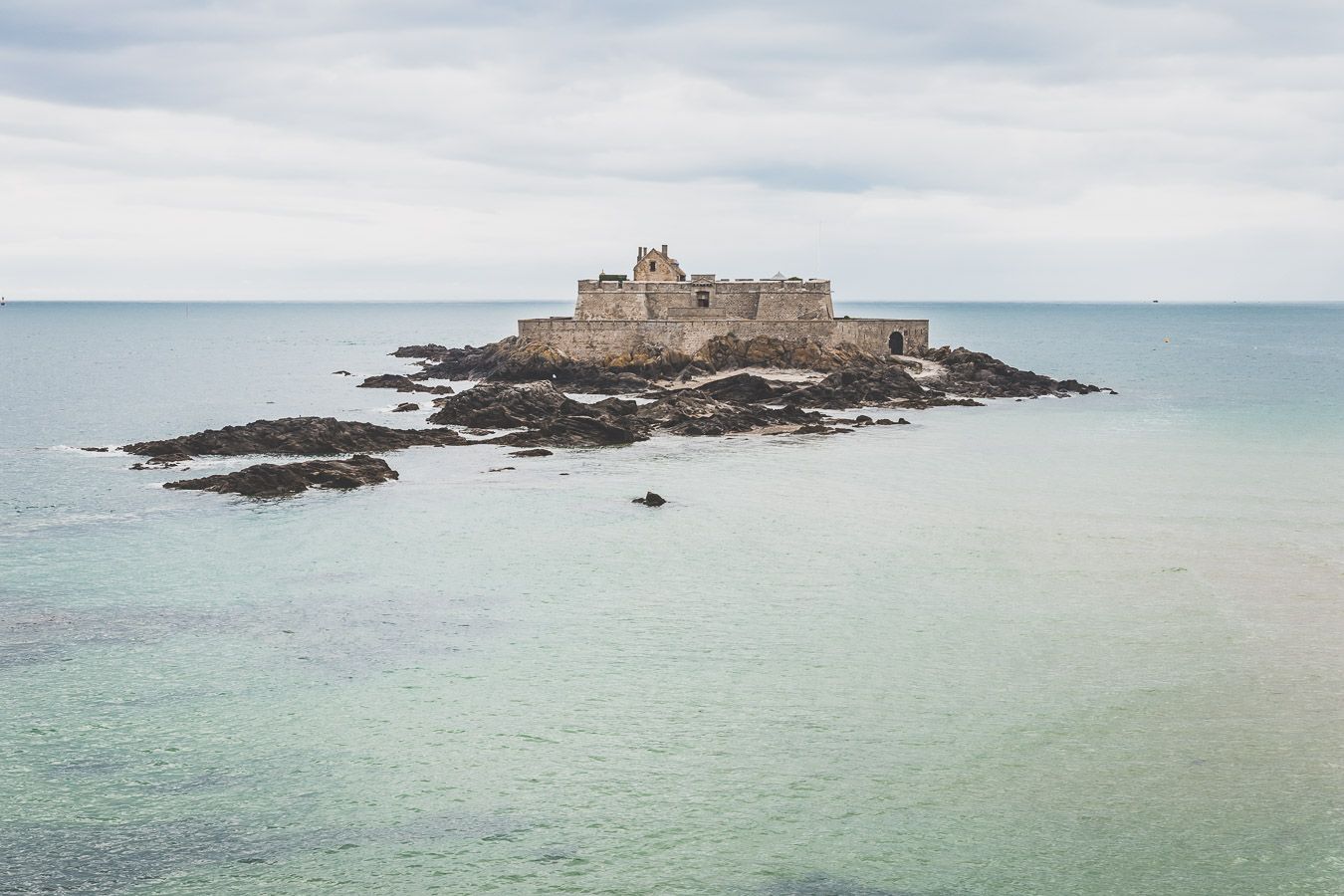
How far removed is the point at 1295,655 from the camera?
16.0 metres

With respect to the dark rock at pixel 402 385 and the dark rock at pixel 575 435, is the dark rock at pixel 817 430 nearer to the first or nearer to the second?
the dark rock at pixel 575 435

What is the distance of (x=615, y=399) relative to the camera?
45.3m

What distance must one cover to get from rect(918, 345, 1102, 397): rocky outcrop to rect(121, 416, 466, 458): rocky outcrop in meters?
30.2

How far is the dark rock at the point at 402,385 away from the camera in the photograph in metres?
57.8

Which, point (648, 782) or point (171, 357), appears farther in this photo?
point (171, 357)

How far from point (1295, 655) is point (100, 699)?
15.5 meters

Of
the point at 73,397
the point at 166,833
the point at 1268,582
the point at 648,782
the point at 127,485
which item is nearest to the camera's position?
the point at 166,833

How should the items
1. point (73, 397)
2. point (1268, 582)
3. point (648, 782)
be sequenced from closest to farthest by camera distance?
point (648, 782)
point (1268, 582)
point (73, 397)

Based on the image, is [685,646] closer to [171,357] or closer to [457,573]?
[457,573]

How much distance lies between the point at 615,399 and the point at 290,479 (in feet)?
59.4

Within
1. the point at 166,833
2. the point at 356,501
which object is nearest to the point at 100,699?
the point at 166,833

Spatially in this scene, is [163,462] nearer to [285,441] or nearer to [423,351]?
[285,441]

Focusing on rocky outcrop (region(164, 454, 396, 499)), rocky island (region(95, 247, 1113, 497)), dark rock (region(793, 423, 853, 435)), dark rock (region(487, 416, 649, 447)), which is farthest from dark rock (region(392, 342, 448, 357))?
rocky outcrop (region(164, 454, 396, 499))

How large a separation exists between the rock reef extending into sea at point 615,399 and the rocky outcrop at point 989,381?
11 cm
